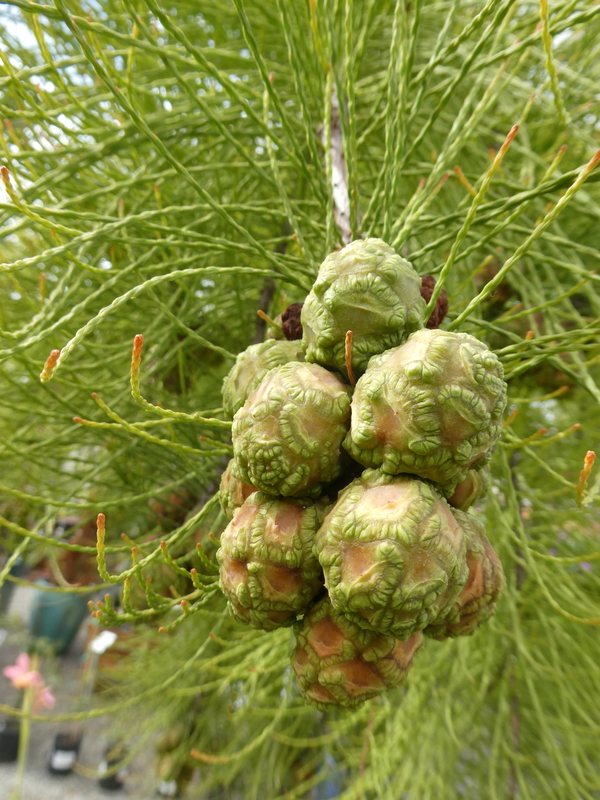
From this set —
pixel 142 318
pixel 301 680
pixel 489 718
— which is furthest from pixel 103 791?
pixel 301 680

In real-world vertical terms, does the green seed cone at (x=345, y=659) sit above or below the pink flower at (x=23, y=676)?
above

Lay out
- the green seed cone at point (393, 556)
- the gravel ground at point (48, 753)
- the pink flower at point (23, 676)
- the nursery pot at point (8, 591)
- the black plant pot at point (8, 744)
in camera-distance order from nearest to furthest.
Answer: the green seed cone at point (393, 556), the pink flower at point (23, 676), the gravel ground at point (48, 753), the black plant pot at point (8, 744), the nursery pot at point (8, 591)

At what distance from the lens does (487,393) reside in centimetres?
41

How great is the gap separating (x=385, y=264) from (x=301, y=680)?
0.38m

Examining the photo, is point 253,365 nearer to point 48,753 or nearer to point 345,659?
point 345,659

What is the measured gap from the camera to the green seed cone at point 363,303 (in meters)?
0.46

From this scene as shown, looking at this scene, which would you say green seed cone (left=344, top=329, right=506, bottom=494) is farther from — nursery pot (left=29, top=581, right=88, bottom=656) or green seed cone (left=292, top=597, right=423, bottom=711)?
nursery pot (left=29, top=581, right=88, bottom=656)

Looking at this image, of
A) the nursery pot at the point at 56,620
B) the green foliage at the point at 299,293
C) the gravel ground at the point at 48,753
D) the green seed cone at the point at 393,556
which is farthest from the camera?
the nursery pot at the point at 56,620

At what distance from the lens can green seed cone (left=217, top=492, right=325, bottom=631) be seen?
45cm

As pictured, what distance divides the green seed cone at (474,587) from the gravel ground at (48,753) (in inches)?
81.4

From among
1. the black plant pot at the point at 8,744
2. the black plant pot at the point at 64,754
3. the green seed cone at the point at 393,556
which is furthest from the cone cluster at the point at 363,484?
the black plant pot at the point at 8,744

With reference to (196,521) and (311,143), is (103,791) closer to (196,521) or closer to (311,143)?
(196,521)

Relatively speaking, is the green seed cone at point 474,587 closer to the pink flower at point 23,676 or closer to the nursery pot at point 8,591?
the pink flower at point 23,676

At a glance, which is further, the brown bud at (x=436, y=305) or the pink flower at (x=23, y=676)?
the pink flower at (x=23, y=676)
